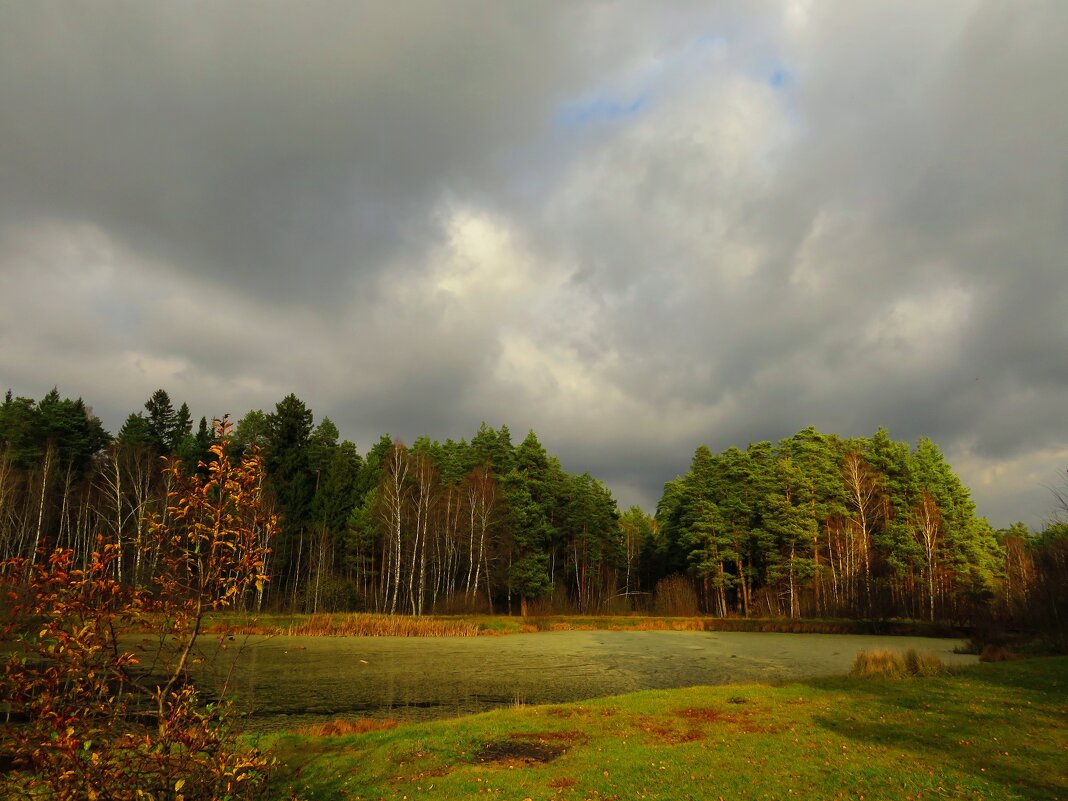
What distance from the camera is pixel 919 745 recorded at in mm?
11289

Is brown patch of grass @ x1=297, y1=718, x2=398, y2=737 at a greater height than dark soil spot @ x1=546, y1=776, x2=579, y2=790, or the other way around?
dark soil spot @ x1=546, y1=776, x2=579, y2=790

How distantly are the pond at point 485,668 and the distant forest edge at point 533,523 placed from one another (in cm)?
1686

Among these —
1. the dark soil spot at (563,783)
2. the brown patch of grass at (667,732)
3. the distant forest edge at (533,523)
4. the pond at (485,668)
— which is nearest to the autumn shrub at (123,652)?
the dark soil spot at (563,783)

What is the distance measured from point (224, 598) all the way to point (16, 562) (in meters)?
1.62

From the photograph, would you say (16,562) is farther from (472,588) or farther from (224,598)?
(472,588)

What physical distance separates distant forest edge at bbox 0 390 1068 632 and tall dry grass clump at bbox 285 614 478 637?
8008 mm

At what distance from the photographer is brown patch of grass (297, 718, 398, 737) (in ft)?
45.4

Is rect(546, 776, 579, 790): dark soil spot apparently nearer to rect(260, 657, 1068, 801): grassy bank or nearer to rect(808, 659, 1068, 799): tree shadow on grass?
rect(260, 657, 1068, 801): grassy bank

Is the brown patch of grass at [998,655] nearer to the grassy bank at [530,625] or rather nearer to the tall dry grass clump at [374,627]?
the grassy bank at [530,625]

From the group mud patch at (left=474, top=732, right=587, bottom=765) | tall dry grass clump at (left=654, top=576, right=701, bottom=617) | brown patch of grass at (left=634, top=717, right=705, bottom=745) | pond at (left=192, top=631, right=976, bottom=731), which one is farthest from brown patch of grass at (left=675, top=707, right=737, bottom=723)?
tall dry grass clump at (left=654, top=576, right=701, bottom=617)

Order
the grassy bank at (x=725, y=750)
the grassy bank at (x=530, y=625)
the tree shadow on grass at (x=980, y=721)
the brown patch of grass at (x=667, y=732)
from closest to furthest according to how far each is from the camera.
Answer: the grassy bank at (x=725, y=750)
the tree shadow on grass at (x=980, y=721)
the brown patch of grass at (x=667, y=732)
the grassy bank at (x=530, y=625)

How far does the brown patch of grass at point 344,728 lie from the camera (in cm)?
1385

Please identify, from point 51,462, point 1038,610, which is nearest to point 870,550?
point 1038,610

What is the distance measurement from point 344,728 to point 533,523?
51.8 m
